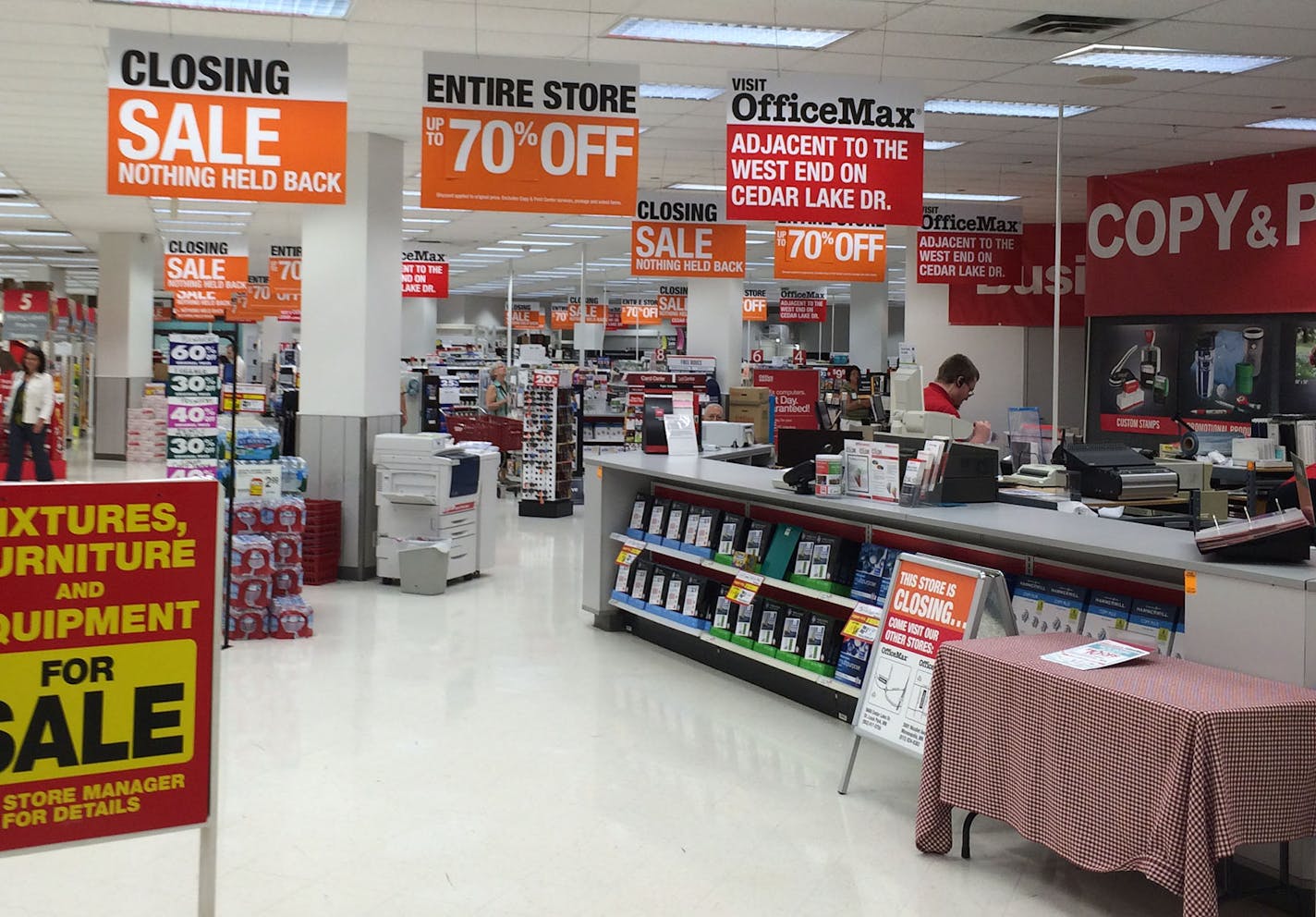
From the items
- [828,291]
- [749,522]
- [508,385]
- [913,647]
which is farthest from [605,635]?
[828,291]

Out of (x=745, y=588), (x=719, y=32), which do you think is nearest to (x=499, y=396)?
(x=719, y=32)

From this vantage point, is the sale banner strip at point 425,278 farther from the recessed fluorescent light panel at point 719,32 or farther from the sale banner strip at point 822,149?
the sale banner strip at point 822,149

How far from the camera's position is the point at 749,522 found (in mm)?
6996

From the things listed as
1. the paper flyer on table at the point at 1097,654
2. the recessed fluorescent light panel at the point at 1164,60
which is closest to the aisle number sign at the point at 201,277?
the recessed fluorescent light panel at the point at 1164,60

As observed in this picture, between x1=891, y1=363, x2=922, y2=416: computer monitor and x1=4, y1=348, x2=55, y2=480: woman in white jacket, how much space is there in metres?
10.2

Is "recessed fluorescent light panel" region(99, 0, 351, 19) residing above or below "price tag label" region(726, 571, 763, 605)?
above

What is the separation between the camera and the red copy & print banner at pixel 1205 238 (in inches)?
412

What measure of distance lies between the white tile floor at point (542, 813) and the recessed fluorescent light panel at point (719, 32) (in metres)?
3.78

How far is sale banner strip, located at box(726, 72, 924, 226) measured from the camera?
668 centimetres

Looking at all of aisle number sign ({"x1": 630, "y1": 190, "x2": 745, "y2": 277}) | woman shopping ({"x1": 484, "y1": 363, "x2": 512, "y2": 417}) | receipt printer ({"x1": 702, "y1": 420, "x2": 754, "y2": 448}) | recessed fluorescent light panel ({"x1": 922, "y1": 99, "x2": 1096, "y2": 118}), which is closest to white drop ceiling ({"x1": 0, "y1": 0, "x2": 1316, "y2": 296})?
recessed fluorescent light panel ({"x1": 922, "y1": 99, "x2": 1096, "y2": 118})

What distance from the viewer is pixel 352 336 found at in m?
9.91

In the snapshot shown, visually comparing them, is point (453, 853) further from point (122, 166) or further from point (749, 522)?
point (122, 166)

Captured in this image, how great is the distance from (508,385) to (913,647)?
13.8 metres

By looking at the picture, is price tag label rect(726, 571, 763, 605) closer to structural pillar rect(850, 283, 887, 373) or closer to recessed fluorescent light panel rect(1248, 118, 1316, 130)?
recessed fluorescent light panel rect(1248, 118, 1316, 130)
